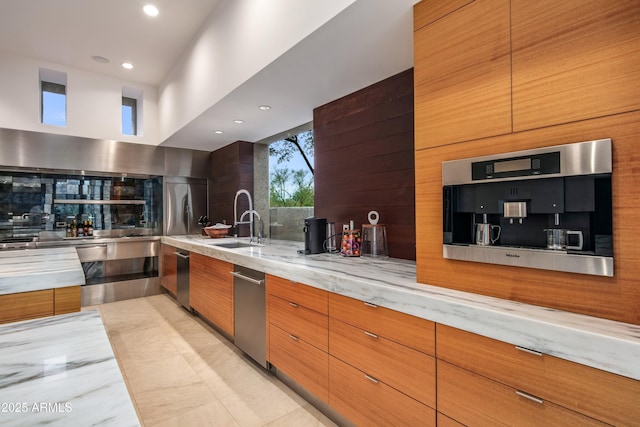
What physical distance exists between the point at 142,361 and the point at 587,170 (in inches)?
121

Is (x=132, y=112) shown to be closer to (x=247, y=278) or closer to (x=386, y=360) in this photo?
(x=247, y=278)

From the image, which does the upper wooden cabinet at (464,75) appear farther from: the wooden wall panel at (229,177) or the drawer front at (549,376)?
the wooden wall panel at (229,177)

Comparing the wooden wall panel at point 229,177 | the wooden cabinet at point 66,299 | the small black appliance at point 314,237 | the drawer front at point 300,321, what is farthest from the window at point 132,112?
the drawer front at point 300,321

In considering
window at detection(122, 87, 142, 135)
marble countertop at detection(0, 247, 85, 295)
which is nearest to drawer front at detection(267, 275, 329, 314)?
marble countertop at detection(0, 247, 85, 295)

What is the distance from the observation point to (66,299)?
4.66 feet

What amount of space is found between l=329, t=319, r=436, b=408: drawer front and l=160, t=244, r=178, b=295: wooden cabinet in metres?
2.99

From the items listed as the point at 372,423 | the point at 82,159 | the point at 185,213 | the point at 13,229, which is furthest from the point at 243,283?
the point at 13,229

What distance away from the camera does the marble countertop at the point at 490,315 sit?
2.68 feet

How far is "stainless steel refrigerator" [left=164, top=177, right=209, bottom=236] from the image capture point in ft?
15.1

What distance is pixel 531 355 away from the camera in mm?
958

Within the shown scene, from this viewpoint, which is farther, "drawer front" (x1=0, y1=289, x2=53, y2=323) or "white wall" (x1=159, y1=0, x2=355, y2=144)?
"white wall" (x1=159, y1=0, x2=355, y2=144)

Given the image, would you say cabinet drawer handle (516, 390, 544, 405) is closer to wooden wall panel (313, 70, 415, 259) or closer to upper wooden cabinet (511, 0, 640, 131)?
upper wooden cabinet (511, 0, 640, 131)

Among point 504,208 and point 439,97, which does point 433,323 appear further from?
point 439,97

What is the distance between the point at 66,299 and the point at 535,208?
2026mm
